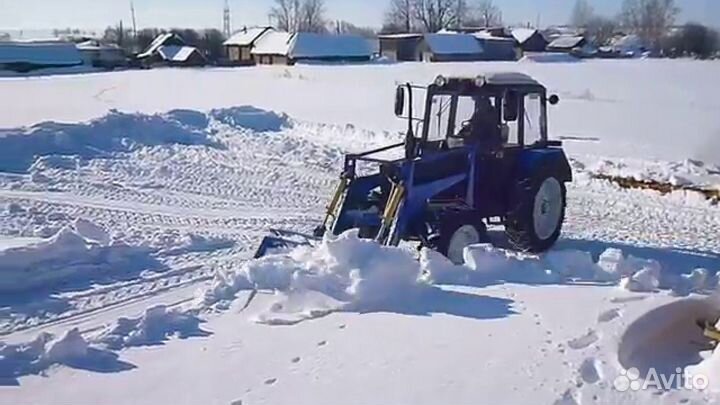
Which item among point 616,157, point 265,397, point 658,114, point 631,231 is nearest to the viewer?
point 265,397

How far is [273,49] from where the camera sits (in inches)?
2352

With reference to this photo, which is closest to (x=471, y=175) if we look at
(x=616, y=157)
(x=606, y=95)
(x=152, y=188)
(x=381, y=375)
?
(x=381, y=375)

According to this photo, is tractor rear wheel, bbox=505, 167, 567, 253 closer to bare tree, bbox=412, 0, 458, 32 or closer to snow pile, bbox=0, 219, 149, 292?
snow pile, bbox=0, 219, 149, 292

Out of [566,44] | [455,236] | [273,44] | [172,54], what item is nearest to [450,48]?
[273,44]

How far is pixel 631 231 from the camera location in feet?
34.2

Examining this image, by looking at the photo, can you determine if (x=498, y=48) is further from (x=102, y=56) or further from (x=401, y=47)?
(x=102, y=56)

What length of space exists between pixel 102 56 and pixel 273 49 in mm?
13017

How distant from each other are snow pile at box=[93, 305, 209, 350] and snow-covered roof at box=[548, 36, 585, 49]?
68699mm

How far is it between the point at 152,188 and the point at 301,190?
87.1 inches

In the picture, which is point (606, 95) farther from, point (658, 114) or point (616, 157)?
point (616, 157)

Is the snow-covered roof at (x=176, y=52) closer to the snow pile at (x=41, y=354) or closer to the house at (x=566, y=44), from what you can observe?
the house at (x=566, y=44)

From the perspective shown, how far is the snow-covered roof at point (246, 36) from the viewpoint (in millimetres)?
66375

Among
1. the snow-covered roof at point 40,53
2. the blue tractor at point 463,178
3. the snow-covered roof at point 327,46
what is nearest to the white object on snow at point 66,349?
the blue tractor at point 463,178

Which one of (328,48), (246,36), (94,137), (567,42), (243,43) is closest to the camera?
(94,137)
